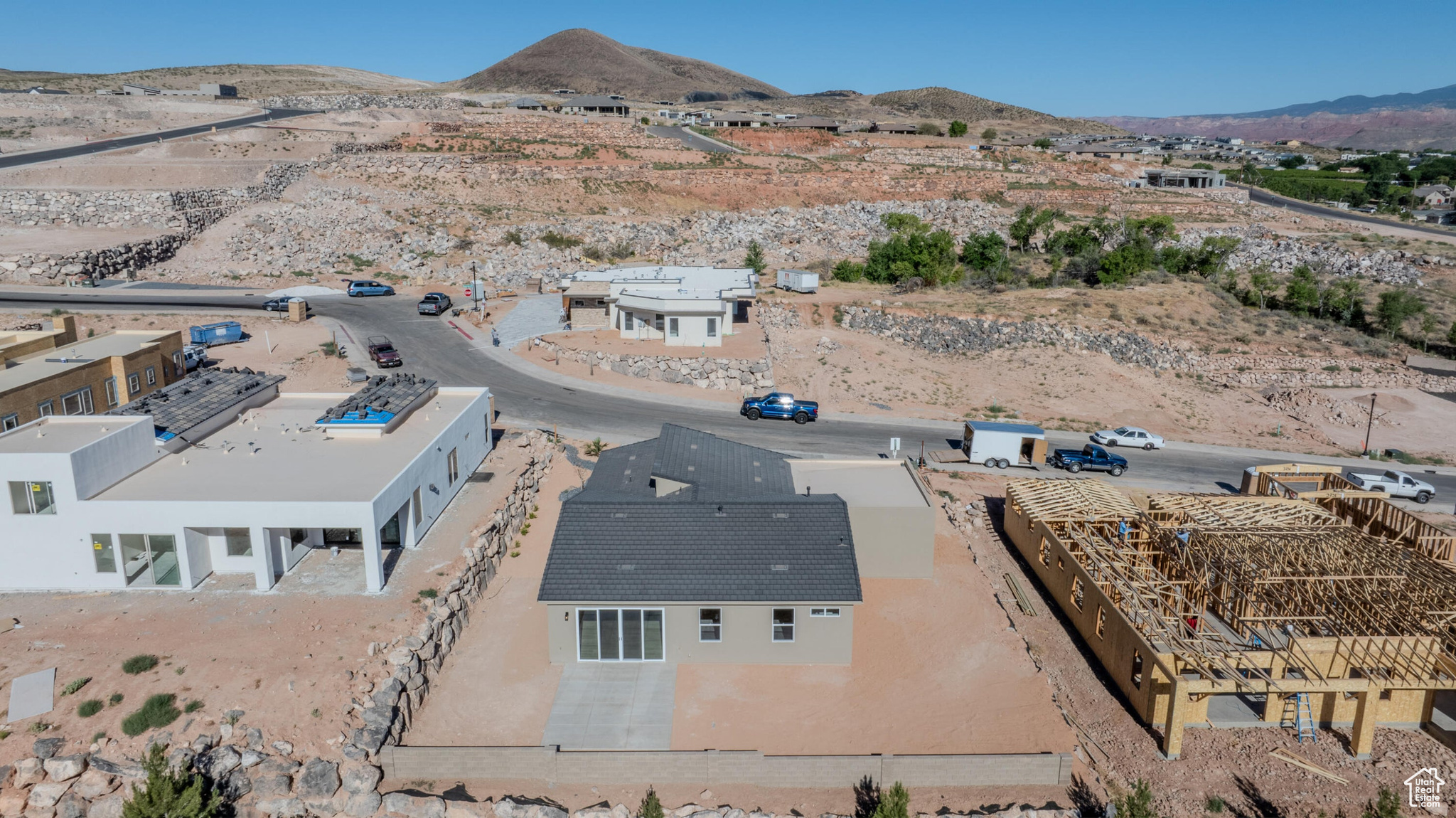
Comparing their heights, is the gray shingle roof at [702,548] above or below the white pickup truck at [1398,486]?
above

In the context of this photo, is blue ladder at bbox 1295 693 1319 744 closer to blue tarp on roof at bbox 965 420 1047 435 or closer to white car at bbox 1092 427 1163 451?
blue tarp on roof at bbox 965 420 1047 435

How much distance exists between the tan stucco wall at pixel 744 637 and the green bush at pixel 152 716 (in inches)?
313

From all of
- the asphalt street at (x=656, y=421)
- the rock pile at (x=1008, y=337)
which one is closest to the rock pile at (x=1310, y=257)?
the rock pile at (x=1008, y=337)

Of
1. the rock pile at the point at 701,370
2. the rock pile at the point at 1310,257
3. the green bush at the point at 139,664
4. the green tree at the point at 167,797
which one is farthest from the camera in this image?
the rock pile at the point at 1310,257

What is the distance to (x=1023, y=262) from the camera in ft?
250

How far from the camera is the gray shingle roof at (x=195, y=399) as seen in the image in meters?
26.3

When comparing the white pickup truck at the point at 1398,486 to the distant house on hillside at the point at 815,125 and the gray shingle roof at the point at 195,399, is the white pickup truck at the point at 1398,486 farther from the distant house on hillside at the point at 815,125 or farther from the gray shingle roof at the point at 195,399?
the distant house on hillside at the point at 815,125

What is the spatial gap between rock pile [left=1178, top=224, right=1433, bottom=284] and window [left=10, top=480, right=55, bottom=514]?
87687 millimetres

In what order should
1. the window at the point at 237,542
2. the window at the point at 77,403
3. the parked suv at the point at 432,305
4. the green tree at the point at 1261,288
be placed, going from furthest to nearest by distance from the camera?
the green tree at the point at 1261,288, the parked suv at the point at 432,305, the window at the point at 77,403, the window at the point at 237,542

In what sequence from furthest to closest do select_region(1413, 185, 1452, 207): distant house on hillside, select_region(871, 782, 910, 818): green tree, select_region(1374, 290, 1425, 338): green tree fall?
select_region(1413, 185, 1452, 207): distant house on hillside < select_region(1374, 290, 1425, 338): green tree < select_region(871, 782, 910, 818): green tree

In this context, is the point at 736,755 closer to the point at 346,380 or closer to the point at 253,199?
the point at 346,380

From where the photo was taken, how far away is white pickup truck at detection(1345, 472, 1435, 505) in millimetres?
33000

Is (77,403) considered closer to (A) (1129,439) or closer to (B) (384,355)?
(B) (384,355)

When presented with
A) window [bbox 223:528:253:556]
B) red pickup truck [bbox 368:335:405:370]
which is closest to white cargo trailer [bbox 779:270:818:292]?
red pickup truck [bbox 368:335:405:370]
